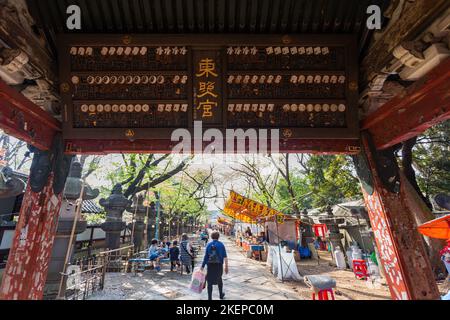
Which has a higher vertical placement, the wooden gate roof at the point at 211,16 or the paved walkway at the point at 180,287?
the wooden gate roof at the point at 211,16

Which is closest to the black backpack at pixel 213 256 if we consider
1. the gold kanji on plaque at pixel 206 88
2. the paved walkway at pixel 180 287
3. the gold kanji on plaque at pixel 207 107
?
the paved walkway at pixel 180 287

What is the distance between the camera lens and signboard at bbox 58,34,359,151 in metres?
3.50

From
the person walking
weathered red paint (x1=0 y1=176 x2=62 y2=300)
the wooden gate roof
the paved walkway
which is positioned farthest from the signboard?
the person walking

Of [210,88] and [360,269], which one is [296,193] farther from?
[210,88]

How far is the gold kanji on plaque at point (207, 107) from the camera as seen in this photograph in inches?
140

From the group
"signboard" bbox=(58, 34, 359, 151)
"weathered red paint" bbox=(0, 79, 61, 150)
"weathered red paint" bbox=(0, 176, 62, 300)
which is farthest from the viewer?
"signboard" bbox=(58, 34, 359, 151)

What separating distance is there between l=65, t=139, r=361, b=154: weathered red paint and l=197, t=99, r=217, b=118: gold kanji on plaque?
0.47 meters

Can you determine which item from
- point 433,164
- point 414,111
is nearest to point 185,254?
point 414,111

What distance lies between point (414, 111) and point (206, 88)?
2628mm

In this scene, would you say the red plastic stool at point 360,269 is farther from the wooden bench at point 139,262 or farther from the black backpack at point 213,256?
the wooden bench at point 139,262

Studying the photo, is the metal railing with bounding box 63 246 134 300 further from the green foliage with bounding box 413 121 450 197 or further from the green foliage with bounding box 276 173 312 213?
the green foliage with bounding box 413 121 450 197

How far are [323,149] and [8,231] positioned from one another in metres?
9.92

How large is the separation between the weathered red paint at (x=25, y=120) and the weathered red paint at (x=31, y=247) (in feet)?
2.11
